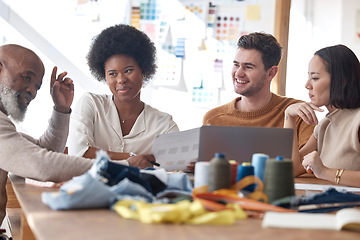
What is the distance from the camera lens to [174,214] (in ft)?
3.43

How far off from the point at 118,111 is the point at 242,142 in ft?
3.57

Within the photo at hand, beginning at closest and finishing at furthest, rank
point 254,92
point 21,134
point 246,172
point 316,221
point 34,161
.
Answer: point 316,221 → point 246,172 → point 34,161 → point 21,134 → point 254,92

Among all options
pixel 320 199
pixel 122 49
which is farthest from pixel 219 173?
pixel 122 49

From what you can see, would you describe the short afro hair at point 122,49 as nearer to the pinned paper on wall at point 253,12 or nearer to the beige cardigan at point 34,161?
the beige cardigan at point 34,161

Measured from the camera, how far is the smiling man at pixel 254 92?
117 inches

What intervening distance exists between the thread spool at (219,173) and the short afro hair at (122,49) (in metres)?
1.56

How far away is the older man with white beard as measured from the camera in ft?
5.25

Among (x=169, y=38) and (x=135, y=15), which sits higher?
(x=135, y=15)

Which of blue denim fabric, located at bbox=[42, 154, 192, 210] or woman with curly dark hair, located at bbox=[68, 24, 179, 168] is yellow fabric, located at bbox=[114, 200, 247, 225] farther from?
woman with curly dark hair, located at bbox=[68, 24, 179, 168]

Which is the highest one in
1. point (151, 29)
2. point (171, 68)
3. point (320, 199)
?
point (151, 29)

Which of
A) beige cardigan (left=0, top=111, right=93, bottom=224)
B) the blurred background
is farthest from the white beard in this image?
the blurred background

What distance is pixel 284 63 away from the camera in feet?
14.1

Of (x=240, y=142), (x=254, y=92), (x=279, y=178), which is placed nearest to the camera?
(x=279, y=178)

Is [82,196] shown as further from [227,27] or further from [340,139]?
[227,27]
